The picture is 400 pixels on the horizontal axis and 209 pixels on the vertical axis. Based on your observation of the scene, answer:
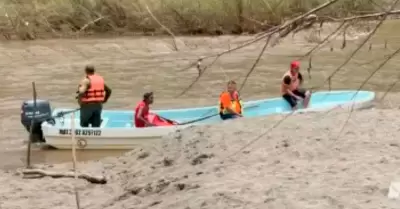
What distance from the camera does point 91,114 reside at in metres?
13.5

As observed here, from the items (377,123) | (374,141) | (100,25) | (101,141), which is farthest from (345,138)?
(100,25)

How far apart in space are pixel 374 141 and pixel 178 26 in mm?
20340

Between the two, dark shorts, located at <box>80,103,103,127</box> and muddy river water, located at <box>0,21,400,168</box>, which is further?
muddy river water, located at <box>0,21,400,168</box>

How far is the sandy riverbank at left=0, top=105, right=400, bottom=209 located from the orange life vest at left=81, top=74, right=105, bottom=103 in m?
2.00

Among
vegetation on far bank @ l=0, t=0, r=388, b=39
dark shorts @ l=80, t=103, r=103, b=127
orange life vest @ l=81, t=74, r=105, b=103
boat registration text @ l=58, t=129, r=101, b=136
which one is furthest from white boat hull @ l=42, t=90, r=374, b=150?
vegetation on far bank @ l=0, t=0, r=388, b=39

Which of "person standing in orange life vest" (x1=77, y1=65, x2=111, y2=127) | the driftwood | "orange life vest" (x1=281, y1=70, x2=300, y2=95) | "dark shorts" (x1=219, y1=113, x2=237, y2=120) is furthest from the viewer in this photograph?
"orange life vest" (x1=281, y1=70, x2=300, y2=95)

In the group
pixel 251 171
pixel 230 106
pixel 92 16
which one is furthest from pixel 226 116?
pixel 92 16

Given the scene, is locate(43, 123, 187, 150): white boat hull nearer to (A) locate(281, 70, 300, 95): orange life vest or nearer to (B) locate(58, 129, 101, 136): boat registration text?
(B) locate(58, 129, 101, 136): boat registration text

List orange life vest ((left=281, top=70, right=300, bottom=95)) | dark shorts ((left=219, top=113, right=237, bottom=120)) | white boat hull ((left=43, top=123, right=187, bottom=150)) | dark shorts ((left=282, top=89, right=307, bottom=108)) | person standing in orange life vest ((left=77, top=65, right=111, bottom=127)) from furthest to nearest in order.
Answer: orange life vest ((left=281, top=70, right=300, bottom=95)) → dark shorts ((left=282, top=89, right=307, bottom=108)) → dark shorts ((left=219, top=113, right=237, bottom=120)) → person standing in orange life vest ((left=77, top=65, right=111, bottom=127)) → white boat hull ((left=43, top=123, right=187, bottom=150))

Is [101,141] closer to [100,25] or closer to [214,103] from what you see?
[214,103]

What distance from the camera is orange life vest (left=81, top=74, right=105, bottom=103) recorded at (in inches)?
524

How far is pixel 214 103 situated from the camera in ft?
60.4

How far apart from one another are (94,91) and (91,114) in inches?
16.9

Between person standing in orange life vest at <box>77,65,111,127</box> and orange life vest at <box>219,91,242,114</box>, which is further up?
person standing in orange life vest at <box>77,65,111,127</box>
